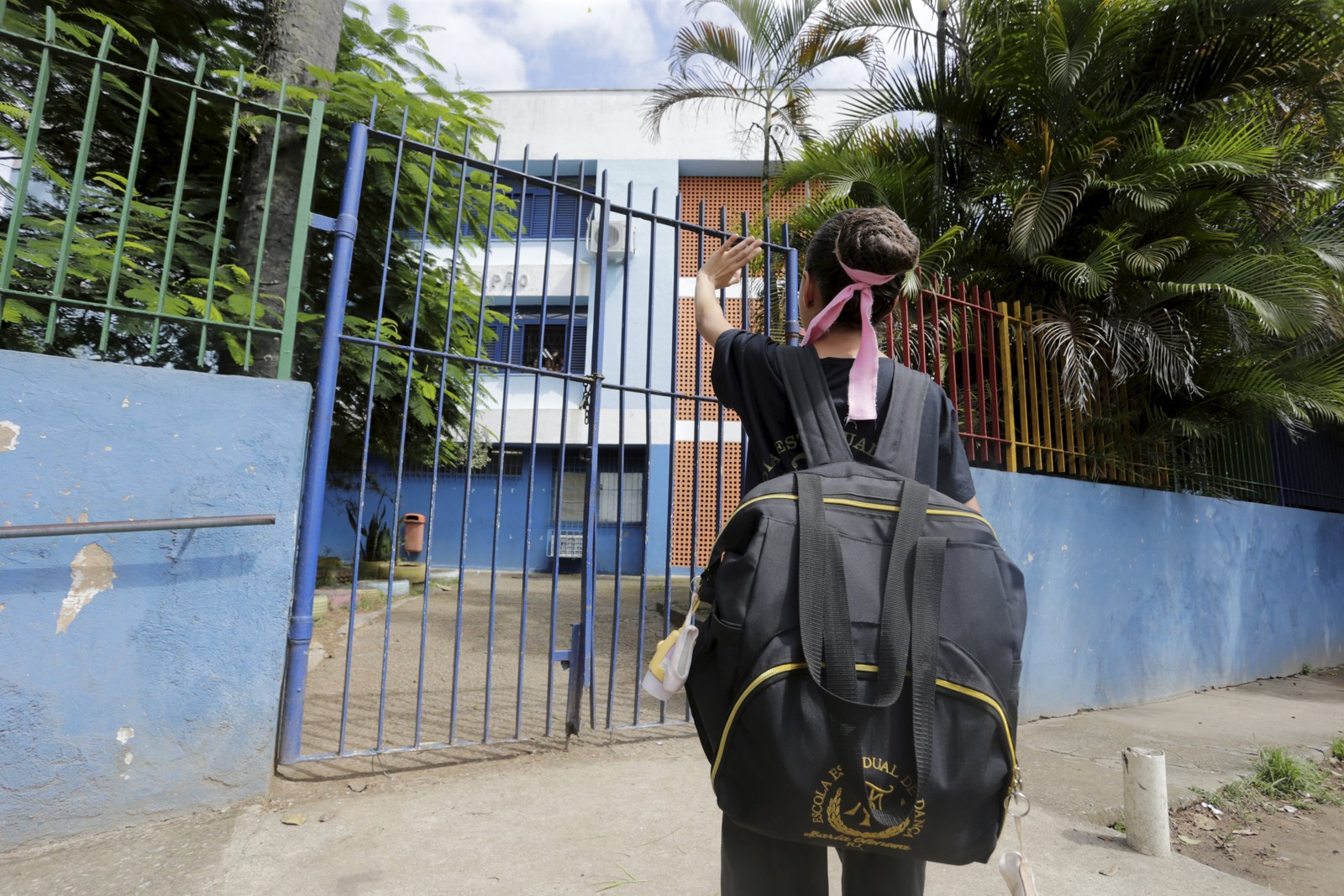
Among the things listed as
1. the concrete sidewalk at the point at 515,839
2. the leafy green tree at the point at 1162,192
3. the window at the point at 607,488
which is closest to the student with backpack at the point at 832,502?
the concrete sidewalk at the point at 515,839

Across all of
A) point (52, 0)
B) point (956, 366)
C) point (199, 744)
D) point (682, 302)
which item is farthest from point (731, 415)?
point (199, 744)

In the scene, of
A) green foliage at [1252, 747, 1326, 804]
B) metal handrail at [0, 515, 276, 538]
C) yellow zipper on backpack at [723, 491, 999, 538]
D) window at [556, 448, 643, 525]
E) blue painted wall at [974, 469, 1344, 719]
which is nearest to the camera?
yellow zipper on backpack at [723, 491, 999, 538]

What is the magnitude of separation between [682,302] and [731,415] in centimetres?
352

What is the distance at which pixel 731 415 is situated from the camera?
11375mm

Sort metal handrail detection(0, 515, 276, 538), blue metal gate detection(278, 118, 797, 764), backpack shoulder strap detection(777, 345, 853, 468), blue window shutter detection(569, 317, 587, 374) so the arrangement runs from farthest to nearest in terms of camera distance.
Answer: blue window shutter detection(569, 317, 587, 374)
blue metal gate detection(278, 118, 797, 764)
metal handrail detection(0, 515, 276, 538)
backpack shoulder strap detection(777, 345, 853, 468)

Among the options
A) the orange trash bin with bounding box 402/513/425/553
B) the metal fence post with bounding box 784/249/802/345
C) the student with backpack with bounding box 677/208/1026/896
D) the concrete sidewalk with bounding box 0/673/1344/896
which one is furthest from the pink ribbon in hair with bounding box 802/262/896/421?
the orange trash bin with bounding box 402/513/425/553

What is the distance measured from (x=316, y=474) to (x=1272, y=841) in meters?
4.10

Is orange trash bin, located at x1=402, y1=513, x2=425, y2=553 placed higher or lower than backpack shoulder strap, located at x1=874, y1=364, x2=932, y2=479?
higher

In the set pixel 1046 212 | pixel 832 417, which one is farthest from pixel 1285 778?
pixel 1046 212

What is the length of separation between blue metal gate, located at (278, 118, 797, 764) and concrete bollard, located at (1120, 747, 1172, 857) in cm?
196

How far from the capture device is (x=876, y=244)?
4.61ft

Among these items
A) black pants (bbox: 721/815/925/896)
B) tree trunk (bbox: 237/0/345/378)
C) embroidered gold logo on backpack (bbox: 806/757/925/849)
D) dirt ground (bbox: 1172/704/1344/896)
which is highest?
tree trunk (bbox: 237/0/345/378)

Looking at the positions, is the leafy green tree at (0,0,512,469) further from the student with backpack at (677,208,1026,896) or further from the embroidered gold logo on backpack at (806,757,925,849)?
the embroidered gold logo on backpack at (806,757,925,849)

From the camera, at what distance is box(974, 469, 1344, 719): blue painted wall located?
15.9ft
